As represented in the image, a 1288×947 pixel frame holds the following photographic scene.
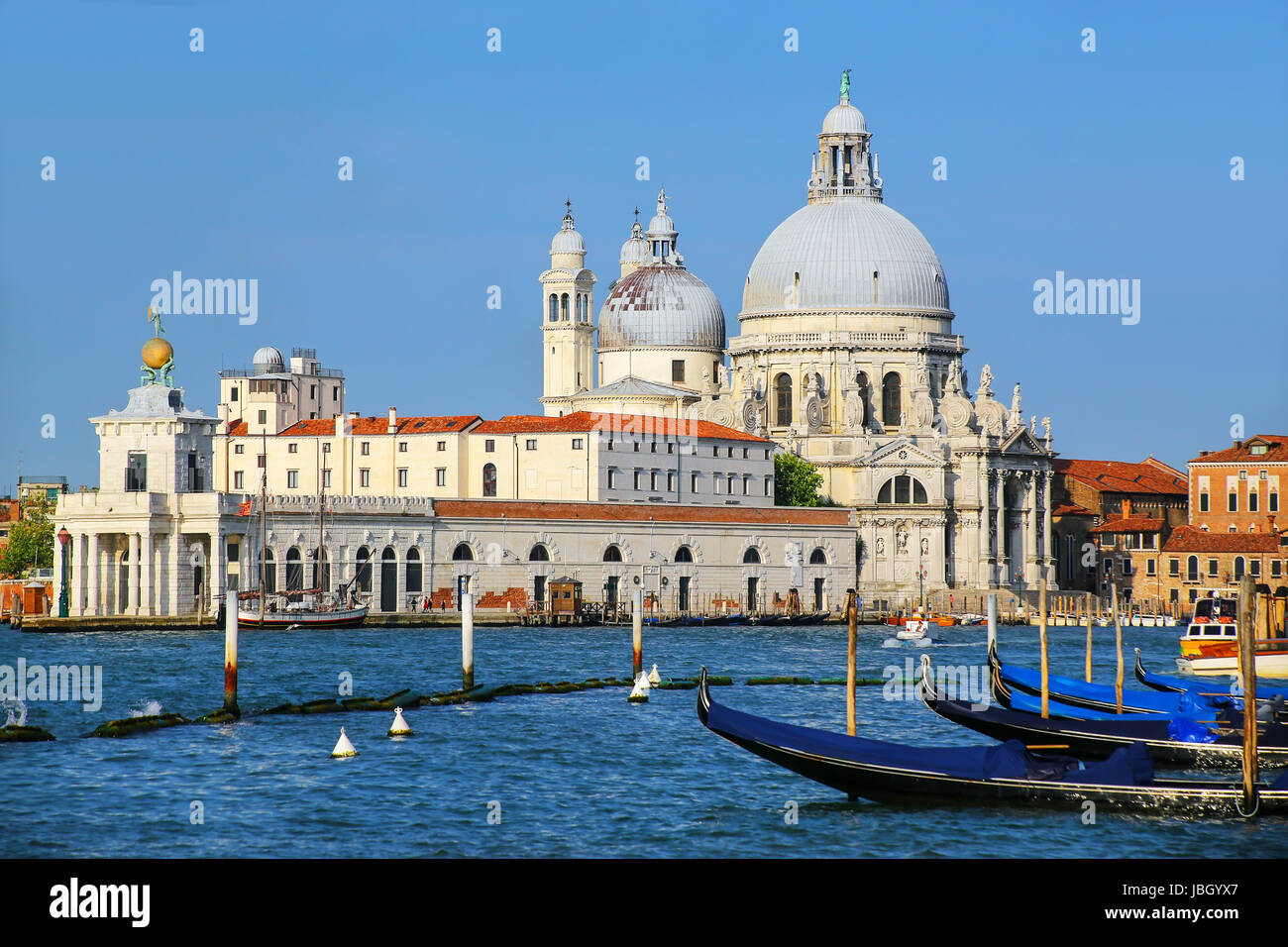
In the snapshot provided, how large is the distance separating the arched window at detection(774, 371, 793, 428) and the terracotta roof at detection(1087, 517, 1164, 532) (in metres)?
14.6

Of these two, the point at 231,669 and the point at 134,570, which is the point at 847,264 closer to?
the point at 134,570

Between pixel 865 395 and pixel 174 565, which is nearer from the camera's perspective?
pixel 174 565

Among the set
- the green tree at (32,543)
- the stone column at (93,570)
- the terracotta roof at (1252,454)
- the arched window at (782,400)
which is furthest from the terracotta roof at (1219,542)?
the green tree at (32,543)

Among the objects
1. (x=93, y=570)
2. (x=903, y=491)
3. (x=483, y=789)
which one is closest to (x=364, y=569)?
(x=93, y=570)

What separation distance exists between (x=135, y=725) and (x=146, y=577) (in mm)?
31918

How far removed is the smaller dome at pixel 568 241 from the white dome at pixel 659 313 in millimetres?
3495

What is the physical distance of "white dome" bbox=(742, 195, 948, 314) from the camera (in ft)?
313

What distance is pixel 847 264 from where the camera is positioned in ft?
313

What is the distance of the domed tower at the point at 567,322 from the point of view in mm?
97750

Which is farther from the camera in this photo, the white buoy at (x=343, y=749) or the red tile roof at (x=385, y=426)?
the red tile roof at (x=385, y=426)

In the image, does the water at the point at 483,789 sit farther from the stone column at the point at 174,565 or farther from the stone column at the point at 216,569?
the stone column at the point at 174,565

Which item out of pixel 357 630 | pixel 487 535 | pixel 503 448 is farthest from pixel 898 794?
pixel 503 448

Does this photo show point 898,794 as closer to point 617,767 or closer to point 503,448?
point 617,767
